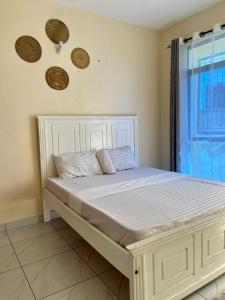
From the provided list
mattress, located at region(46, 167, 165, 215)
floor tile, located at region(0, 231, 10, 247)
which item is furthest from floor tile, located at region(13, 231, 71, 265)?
mattress, located at region(46, 167, 165, 215)

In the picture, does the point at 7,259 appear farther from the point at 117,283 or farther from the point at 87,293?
the point at 117,283

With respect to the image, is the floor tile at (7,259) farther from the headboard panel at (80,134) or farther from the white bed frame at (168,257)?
the headboard panel at (80,134)

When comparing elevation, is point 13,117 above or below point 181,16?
below

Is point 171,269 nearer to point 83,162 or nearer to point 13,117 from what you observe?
point 83,162

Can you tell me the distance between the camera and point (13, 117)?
2602 millimetres

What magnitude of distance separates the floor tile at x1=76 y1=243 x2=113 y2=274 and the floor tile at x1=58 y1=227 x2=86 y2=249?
81mm

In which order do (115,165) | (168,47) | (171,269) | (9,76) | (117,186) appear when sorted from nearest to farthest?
1. (171,269)
2. (117,186)
3. (9,76)
4. (115,165)
5. (168,47)

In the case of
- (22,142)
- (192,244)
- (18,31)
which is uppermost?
(18,31)

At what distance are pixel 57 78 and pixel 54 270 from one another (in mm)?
2129

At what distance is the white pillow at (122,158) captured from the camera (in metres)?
3.02

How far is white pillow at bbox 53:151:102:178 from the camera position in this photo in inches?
106

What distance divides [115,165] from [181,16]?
7.40 feet

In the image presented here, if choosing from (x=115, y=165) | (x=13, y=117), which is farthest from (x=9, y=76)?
(x=115, y=165)

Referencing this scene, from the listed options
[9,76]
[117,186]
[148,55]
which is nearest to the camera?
[117,186]
